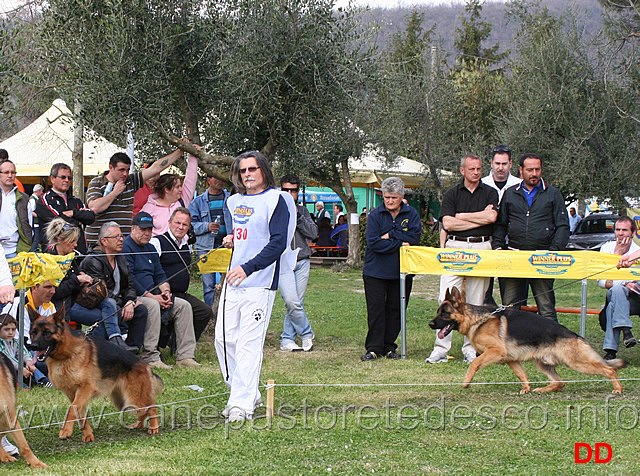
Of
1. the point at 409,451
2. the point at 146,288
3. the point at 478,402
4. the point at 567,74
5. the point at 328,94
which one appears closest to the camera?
the point at 409,451

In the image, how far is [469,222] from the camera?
815cm

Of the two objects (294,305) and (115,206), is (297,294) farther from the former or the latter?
(115,206)

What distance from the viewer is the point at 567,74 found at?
2173cm

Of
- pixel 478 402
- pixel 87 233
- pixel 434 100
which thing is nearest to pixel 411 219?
pixel 478 402

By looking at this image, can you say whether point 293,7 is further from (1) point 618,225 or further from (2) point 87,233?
(1) point 618,225

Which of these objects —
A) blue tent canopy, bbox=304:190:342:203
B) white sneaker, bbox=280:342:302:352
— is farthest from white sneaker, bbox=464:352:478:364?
blue tent canopy, bbox=304:190:342:203

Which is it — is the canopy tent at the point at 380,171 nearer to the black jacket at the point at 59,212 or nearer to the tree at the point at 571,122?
the tree at the point at 571,122

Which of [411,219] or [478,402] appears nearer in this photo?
[478,402]

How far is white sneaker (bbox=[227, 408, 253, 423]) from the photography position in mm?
5504

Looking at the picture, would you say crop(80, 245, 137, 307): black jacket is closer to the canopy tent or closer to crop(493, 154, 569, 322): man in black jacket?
crop(493, 154, 569, 322): man in black jacket

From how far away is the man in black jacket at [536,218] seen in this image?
806 centimetres

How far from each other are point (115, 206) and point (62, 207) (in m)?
0.65

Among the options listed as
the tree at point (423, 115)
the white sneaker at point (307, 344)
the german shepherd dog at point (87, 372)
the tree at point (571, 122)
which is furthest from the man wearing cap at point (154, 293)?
the tree at point (571, 122)

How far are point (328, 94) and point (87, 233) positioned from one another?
3.58 metres
